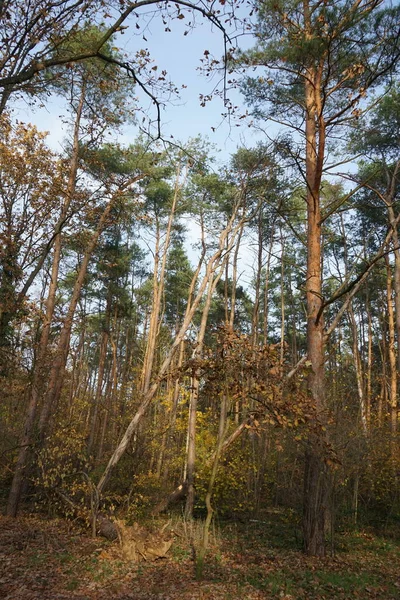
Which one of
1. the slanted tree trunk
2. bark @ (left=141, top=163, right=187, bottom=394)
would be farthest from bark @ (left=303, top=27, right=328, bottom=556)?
bark @ (left=141, top=163, right=187, bottom=394)

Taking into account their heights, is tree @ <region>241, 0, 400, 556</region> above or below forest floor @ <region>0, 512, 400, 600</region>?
above

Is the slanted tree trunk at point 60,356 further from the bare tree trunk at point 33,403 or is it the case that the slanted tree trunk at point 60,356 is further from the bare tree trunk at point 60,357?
the bare tree trunk at point 33,403

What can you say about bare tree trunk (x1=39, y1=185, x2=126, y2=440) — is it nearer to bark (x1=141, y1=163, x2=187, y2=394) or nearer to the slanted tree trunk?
the slanted tree trunk

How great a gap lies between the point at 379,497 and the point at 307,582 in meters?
6.16

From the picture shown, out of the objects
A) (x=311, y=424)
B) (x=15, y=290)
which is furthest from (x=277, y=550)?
(x=15, y=290)

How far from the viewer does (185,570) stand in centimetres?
663

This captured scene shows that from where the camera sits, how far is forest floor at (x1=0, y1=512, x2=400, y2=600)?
5.44 meters

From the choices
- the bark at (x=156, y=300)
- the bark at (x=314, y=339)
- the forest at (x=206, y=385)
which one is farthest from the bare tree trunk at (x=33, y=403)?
the bark at (x=314, y=339)

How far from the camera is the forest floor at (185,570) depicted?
544 cm

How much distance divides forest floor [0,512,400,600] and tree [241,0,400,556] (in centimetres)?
80

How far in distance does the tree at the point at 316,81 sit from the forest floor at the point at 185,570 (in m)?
0.80

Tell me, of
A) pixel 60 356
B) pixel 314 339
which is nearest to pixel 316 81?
pixel 314 339

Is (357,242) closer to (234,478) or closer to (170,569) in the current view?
(234,478)

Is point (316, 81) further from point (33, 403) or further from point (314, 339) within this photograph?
point (33, 403)
